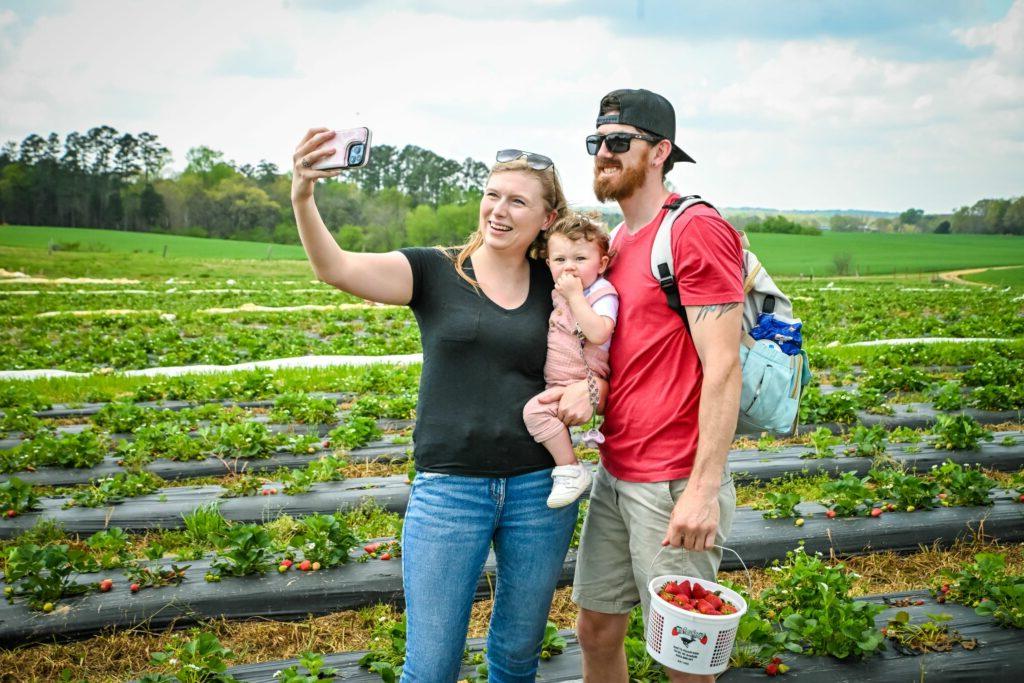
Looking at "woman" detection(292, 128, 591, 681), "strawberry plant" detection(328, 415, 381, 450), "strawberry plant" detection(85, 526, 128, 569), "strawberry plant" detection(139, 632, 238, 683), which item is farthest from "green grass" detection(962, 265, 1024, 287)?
"strawberry plant" detection(139, 632, 238, 683)

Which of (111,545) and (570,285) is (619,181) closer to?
(570,285)

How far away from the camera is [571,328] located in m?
2.72

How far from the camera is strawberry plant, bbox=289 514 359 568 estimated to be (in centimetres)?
460

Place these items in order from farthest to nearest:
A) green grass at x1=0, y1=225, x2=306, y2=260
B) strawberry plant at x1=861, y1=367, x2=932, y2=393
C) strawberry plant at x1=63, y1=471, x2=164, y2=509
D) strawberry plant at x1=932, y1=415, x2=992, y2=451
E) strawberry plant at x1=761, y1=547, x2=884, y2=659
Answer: green grass at x1=0, y1=225, x2=306, y2=260
strawberry plant at x1=861, y1=367, x2=932, y2=393
strawberry plant at x1=932, y1=415, x2=992, y2=451
strawberry plant at x1=63, y1=471, x2=164, y2=509
strawberry plant at x1=761, y1=547, x2=884, y2=659

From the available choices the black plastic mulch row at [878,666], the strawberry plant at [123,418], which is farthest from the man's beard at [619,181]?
the strawberry plant at [123,418]

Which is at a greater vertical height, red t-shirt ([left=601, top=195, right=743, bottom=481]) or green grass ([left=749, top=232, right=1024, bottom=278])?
green grass ([left=749, top=232, right=1024, bottom=278])

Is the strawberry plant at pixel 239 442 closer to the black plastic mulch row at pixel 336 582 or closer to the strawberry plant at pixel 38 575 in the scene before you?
the black plastic mulch row at pixel 336 582

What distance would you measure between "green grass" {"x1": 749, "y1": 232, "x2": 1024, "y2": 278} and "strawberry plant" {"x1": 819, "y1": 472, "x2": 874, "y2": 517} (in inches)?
1306

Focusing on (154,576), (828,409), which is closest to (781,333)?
(154,576)

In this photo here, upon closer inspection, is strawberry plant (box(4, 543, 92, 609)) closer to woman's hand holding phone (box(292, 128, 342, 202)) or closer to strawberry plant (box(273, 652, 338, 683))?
strawberry plant (box(273, 652, 338, 683))

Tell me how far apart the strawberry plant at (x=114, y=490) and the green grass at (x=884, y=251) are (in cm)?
3652

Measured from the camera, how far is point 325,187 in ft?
261

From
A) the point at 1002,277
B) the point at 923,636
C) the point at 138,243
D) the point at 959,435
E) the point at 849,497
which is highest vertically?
the point at 1002,277

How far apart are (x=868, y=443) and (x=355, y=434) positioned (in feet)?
16.2
